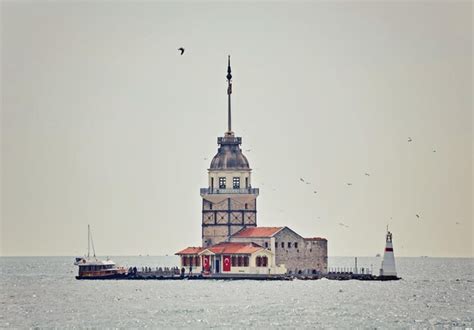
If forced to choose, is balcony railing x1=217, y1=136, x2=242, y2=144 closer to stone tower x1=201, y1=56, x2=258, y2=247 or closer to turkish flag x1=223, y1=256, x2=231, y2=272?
→ stone tower x1=201, y1=56, x2=258, y2=247

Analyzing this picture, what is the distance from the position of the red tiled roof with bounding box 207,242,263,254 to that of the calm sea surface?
2.70m

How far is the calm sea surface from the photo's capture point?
103688 mm

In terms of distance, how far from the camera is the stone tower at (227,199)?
152 meters

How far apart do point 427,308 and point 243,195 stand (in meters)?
37.2

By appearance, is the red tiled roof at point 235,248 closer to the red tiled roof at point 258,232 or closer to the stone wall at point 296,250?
the stone wall at point 296,250

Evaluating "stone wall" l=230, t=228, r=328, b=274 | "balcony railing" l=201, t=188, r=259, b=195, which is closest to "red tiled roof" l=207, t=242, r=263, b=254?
"stone wall" l=230, t=228, r=328, b=274

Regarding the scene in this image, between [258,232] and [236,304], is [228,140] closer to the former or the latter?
[258,232]

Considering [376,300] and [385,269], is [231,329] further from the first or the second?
[385,269]

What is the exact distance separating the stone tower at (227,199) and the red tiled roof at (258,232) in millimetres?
1084

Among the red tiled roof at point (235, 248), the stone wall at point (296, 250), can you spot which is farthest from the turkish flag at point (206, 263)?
the stone wall at point (296, 250)

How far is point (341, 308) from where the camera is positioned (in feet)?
378

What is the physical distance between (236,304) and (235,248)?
30096mm

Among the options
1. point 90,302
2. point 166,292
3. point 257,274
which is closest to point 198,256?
point 257,274

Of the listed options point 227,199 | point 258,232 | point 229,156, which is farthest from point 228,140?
point 258,232
